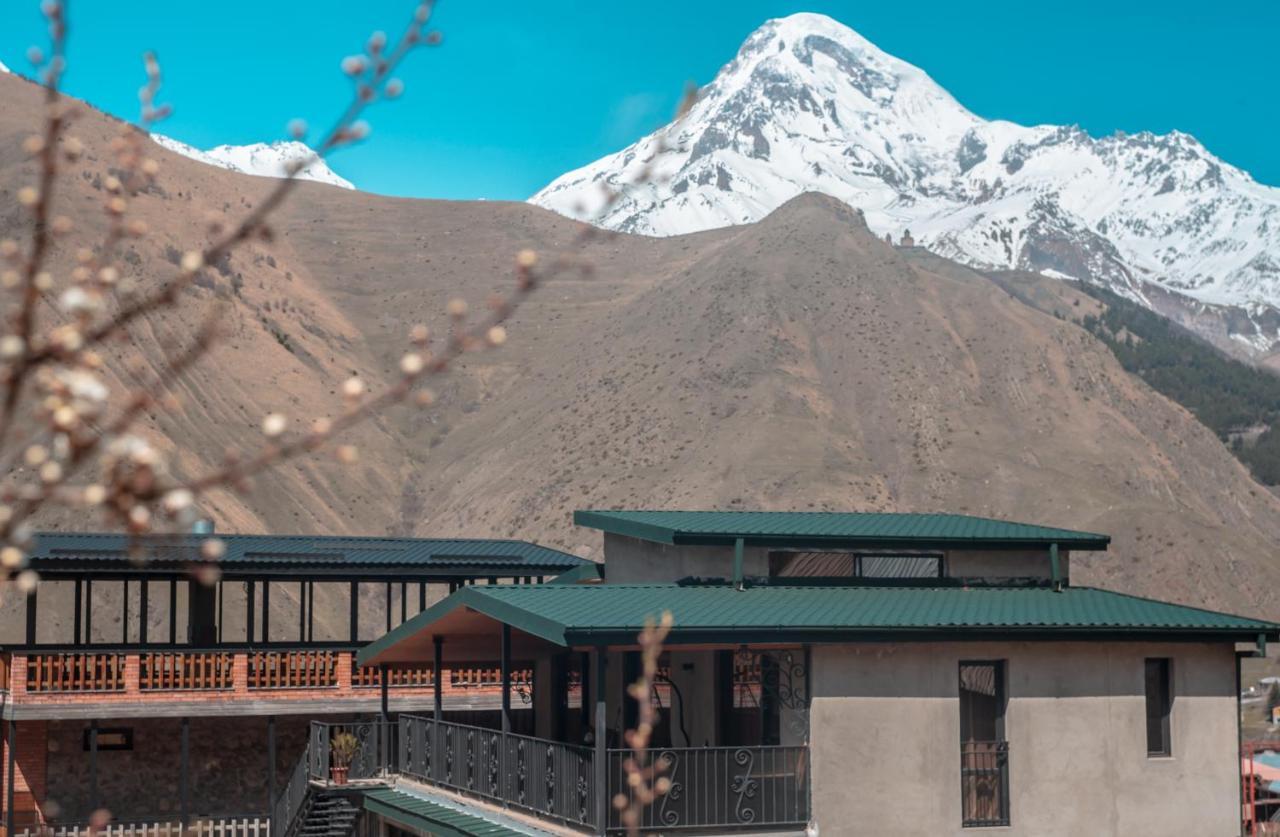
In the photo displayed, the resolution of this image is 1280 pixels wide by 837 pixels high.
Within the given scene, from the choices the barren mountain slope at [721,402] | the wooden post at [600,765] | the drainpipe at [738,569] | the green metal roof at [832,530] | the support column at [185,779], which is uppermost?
the barren mountain slope at [721,402]

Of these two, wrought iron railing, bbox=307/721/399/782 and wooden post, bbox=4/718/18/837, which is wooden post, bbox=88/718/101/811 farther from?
wrought iron railing, bbox=307/721/399/782

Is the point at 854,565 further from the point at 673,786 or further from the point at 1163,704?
the point at 673,786

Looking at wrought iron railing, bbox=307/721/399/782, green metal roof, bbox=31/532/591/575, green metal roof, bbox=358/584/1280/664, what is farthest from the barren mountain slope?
green metal roof, bbox=358/584/1280/664

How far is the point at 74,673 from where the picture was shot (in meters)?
36.6

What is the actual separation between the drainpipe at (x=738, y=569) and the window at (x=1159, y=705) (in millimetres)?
4961

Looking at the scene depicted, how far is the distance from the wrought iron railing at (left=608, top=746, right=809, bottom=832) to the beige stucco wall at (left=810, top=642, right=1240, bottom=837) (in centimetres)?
29

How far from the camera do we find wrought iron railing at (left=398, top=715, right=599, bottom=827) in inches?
830

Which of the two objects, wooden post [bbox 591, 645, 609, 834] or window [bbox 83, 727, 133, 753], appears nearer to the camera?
wooden post [bbox 591, 645, 609, 834]

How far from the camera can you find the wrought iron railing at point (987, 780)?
21.7 meters

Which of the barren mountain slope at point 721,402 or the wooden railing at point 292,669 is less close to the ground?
the barren mountain slope at point 721,402

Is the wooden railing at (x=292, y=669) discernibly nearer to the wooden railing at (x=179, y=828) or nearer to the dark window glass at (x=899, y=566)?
the wooden railing at (x=179, y=828)

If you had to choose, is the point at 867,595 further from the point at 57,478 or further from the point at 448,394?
the point at 448,394

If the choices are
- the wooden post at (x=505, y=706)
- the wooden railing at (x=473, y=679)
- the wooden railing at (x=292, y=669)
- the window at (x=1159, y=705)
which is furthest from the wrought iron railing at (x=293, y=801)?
the window at (x=1159, y=705)

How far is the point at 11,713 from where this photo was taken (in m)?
36.1
